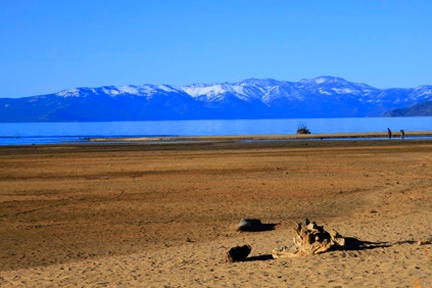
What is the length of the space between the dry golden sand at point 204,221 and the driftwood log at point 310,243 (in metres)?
0.24

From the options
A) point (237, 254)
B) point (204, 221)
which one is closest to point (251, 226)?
point (204, 221)

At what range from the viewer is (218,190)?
25.1m

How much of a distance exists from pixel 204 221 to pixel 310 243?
631cm

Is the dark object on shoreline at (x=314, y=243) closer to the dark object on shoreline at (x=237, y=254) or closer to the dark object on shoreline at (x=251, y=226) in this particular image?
the dark object on shoreline at (x=237, y=254)

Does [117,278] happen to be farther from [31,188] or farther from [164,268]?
[31,188]

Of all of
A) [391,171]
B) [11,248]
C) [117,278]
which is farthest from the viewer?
[391,171]

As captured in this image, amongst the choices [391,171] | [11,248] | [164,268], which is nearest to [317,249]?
[164,268]

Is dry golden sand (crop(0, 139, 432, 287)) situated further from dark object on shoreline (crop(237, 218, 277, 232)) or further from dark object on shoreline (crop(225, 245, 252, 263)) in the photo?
dark object on shoreline (crop(237, 218, 277, 232))

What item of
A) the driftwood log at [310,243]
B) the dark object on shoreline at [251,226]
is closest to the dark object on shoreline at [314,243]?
the driftwood log at [310,243]

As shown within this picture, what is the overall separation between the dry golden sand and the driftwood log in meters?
0.24

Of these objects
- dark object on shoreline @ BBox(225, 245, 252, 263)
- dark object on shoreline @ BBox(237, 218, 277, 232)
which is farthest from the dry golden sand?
dark object on shoreline @ BBox(237, 218, 277, 232)

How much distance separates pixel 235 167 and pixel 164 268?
21906mm

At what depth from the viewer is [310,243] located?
1301cm

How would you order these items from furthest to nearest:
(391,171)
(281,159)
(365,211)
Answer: (281,159), (391,171), (365,211)
